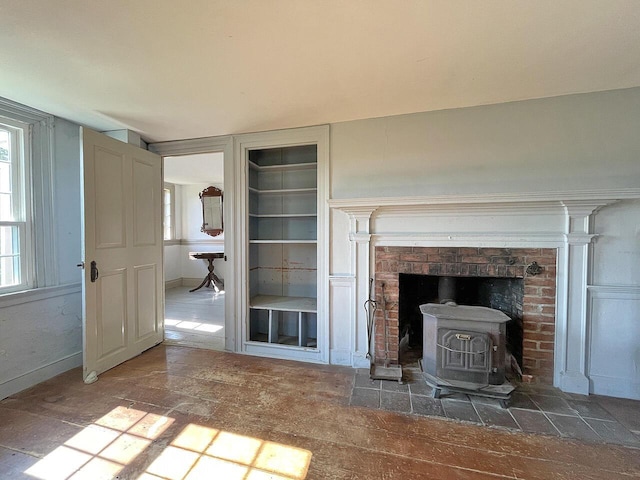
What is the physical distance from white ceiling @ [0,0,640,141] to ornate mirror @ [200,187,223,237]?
13.0ft

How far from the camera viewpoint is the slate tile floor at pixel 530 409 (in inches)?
67.1

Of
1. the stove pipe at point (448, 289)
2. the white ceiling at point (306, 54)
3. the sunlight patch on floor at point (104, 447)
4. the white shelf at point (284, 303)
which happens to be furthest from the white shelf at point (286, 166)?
the sunlight patch on floor at point (104, 447)

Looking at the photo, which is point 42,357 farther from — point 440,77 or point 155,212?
point 440,77

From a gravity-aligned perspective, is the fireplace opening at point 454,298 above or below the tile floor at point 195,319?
above

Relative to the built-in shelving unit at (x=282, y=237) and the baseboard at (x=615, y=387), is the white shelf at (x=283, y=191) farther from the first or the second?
the baseboard at (x=615, y=387)


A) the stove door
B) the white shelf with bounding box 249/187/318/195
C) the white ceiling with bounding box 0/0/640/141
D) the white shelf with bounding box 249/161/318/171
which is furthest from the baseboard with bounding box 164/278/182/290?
the stove door

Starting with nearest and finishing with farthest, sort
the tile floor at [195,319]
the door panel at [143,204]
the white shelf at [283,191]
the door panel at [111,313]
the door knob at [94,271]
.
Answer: the door knob at [94,271] → the door panel at [111,313] → the door panel at [143,204] → the white shelf at [283,191] → the tile floor at [195,319]

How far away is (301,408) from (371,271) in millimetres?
1247

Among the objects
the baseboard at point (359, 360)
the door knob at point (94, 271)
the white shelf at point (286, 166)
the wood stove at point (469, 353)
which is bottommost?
the baseboard at point (359, 360)

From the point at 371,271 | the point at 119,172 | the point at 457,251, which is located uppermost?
the point at 119,172

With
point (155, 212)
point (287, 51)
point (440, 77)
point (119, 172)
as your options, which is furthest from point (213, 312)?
point (440, 77)

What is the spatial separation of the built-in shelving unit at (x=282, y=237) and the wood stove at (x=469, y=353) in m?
1.39

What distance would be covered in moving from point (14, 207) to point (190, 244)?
4.37 m

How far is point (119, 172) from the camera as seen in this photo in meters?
2.56
